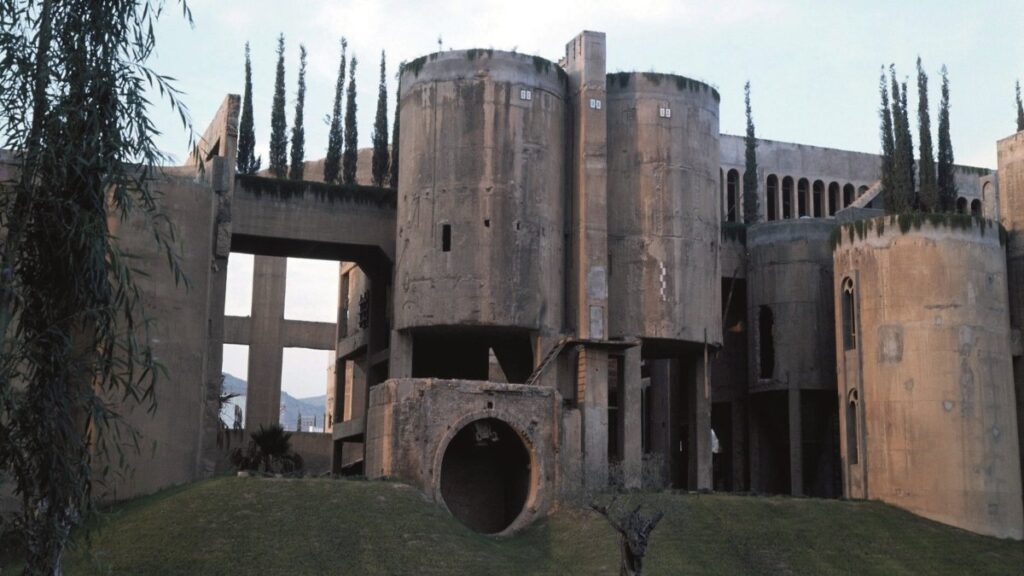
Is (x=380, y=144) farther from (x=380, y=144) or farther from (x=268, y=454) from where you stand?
(x=268, y=454)

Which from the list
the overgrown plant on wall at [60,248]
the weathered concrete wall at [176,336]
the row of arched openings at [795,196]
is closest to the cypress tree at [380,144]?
the weathered concrete wall at [176,336]

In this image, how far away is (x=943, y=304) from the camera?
47.1 metres

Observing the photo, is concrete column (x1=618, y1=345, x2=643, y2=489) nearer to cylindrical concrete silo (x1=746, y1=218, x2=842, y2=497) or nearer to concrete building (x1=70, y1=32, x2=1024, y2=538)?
concrete building (x1=70, y1=32, x2=1024, y2=538)

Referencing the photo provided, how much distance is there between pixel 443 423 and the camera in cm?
4150

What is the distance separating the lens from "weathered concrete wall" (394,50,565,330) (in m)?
47.2

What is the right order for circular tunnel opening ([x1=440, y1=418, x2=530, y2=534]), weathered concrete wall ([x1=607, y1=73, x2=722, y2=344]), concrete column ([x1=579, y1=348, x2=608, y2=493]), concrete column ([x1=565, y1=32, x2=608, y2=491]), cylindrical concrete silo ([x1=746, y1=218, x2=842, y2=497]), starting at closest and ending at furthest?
circular tunnel opening ([x1=440, y1=418, x2=530, y2=534]), concrete column ([x1=579, y1=348, x2=608, y2=493]), concrete column ([x1=565, y1=32, x2=608, y2=491]), weathered concrete wall ([x1=607, y1=73, x2=722, y2=344]), cylindrical concrete silo ([x1=746, y1=218, x2=842, y2=497])

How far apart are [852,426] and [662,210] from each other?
33.3 feet

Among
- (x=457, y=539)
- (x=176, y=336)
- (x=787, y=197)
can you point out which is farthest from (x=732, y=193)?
(x=457, y=539)

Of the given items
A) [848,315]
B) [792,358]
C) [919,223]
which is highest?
[919,223]

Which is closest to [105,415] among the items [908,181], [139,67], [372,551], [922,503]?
[139,67]

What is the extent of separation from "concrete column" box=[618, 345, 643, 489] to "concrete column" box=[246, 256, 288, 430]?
2116 centimetres

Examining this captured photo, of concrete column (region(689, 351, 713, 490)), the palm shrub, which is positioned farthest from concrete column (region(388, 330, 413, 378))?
concrete column (region(689, 351, 713, 490))

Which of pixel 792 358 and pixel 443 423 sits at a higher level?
pixel 792 358

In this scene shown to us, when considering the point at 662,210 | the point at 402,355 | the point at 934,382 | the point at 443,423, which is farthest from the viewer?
the point at 662,210
